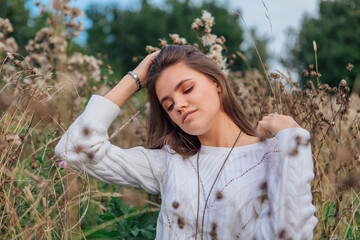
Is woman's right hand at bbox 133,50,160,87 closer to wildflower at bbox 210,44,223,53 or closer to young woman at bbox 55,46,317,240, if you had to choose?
young woman at bbox 55,46,317,240

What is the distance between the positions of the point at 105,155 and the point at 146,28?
28725 mm

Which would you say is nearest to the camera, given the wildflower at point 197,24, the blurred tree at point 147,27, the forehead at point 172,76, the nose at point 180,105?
the nose at point 180,105

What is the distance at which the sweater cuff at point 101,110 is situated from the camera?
2154 millimetres

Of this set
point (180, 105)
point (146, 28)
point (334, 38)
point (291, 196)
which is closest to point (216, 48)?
point (180, 105)

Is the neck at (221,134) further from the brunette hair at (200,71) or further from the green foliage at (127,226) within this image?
the green foliage at (127,226)

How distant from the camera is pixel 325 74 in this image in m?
18.4

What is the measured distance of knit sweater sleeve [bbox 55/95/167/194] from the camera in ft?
6.86

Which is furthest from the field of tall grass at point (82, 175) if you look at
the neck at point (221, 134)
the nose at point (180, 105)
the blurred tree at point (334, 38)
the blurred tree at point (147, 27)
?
the blurred tree at point (147, 27)

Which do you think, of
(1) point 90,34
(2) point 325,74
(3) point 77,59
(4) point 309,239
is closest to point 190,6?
(1) point 90,34

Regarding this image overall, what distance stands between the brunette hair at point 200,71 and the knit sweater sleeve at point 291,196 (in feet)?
1.75

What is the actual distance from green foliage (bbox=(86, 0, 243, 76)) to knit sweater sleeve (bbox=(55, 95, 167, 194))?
2558 cm

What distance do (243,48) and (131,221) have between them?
83.7ft

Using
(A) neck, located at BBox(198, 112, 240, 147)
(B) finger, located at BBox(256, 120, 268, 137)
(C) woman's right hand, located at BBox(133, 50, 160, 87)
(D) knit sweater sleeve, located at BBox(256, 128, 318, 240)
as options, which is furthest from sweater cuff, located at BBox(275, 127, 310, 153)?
(C) woman's right hand, located at BBox(133, 50, 160, 87)

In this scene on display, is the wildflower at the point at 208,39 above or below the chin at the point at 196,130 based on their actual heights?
above
